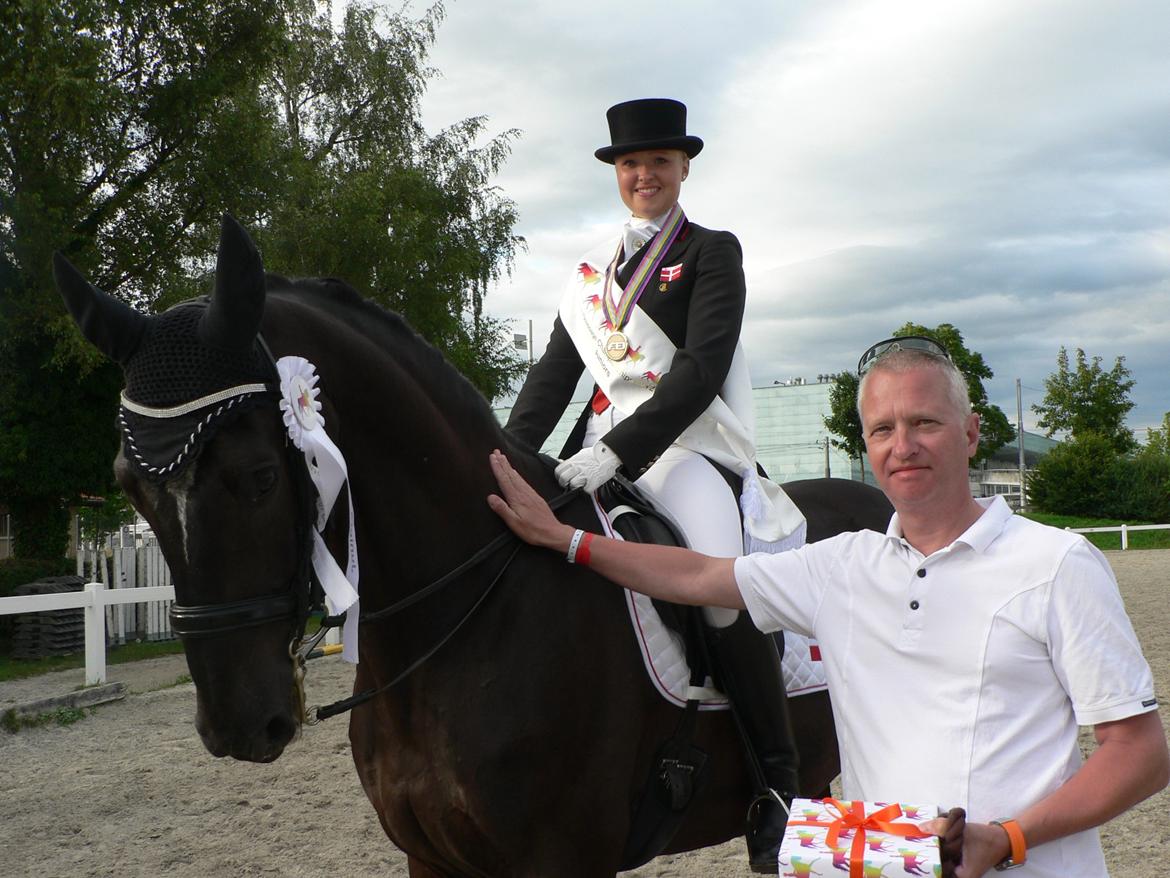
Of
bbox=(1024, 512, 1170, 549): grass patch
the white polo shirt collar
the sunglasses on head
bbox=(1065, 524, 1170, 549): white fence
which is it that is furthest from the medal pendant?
bbox=(1024, 512, 1170, 549): grass patch

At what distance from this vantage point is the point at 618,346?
11.1ft

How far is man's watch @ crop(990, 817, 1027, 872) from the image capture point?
166 cm

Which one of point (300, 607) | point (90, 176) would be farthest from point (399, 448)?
point (90, 176)

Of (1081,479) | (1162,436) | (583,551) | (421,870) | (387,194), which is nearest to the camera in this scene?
(583,551)

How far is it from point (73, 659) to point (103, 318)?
1151 centimetres

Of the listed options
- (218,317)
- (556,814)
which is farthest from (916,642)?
(218,317)

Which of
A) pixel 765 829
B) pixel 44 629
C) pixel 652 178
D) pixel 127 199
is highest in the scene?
pixel 127 199

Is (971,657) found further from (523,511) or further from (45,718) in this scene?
(45,718)

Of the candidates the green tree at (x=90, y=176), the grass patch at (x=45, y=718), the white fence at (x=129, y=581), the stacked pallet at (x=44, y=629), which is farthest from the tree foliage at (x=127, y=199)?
the grass patch at (x=45, y=718)

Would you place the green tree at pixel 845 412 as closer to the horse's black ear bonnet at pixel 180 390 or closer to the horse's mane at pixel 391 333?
the horse's mane at pixel 391 333

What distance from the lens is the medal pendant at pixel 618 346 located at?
3.36 metres

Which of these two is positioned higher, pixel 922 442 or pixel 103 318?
pixel 103 318

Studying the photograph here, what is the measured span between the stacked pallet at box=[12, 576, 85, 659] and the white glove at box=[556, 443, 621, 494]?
1118 centimetres

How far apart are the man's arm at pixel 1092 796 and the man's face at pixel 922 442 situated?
1.65 ft
